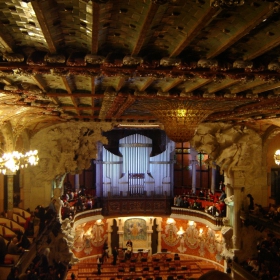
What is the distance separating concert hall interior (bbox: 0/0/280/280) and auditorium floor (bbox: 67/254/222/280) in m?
0.10

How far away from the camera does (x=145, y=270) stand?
18.6 metres

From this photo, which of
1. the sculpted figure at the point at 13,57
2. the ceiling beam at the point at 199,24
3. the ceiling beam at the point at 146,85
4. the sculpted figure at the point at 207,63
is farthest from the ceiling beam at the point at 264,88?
the sculpted figure at the point at 13,57

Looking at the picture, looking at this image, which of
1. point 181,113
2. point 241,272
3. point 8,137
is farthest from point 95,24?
point 241,272

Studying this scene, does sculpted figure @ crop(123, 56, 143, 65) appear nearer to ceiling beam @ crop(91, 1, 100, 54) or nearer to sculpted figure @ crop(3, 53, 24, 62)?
ceiling beam @ crop(91, 1, 100, 54)

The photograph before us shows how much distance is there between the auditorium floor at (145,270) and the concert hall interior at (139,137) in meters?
0.10

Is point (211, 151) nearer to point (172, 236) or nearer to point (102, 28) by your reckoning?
point (172, 236)

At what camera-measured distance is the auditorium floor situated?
726 inches

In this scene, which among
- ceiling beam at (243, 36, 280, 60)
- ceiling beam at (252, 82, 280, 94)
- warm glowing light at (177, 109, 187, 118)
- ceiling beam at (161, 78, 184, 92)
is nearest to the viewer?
ceiling beam at (243, 36, 280, 60)

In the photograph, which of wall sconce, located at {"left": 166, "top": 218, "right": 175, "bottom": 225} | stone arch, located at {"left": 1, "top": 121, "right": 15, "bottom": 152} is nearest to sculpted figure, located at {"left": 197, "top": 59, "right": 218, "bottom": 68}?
stone arch, located at {"left": 1, "top": 121, "right": 15, "bottom": 152}

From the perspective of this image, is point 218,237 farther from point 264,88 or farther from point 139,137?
point 264,88

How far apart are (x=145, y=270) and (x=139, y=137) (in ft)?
26.1

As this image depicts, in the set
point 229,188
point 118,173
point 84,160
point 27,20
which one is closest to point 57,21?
point 27,20

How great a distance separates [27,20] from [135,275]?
54.5ft

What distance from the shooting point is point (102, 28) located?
13.2 ft
